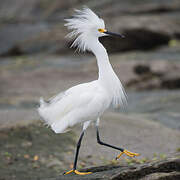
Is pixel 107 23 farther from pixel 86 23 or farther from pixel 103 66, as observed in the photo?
pixel 103 66

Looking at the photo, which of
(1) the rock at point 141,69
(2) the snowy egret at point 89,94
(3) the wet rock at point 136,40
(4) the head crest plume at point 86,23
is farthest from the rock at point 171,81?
(4) the head crest plume at point 86,23

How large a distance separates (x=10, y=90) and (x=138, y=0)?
11.0 meters

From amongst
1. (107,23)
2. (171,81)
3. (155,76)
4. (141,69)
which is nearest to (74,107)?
(171,81)

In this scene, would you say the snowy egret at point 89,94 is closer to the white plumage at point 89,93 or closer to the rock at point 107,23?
the white plumage at point 89,93

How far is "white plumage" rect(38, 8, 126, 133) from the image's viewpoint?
4.93 metres

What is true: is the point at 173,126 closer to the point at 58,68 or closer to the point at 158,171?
the point at 158,171

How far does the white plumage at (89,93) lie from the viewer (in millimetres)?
4926

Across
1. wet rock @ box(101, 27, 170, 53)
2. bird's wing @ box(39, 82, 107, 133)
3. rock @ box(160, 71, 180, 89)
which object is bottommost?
rock @ box(160, 71, 180, 89)

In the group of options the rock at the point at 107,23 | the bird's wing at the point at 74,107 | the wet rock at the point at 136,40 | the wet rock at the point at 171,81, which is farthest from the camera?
the rock at the point at 107,23

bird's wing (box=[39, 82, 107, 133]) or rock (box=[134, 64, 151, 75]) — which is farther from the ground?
bird's wing (box=[39, 82, 107, 133])

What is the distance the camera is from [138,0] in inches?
820

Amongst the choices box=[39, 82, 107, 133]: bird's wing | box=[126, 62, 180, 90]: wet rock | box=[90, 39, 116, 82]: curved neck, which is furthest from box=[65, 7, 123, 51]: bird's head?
box=[126, 62, 180, 90]: wet rock

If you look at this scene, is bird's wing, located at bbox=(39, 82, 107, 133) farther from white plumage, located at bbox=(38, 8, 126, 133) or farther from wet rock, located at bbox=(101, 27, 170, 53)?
wet rock, located at bbox=(101, 27, 170, 53)

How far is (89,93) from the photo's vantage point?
493 centimetres
